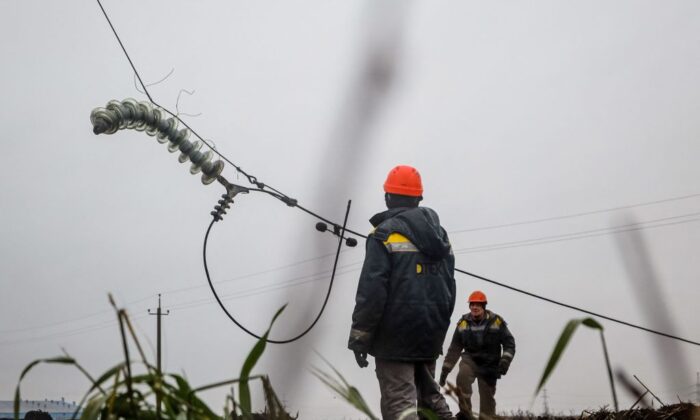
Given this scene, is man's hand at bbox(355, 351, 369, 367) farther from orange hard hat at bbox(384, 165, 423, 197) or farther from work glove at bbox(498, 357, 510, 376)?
work glove at bbox(498, 357, 510, 376)

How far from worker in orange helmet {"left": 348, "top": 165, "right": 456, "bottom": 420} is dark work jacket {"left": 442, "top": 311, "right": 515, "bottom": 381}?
4.70 metres

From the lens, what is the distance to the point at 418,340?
5.98 metres

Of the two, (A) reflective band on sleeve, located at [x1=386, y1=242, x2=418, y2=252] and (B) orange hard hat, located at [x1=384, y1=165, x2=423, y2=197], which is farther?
(B) orange hard hat, located at [x1=384, y1=165, x2=423, y2=197]

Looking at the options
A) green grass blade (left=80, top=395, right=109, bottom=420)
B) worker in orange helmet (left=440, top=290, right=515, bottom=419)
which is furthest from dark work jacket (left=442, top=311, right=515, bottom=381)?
green grass blade (left=80, top=395, right=109, bottom=420)

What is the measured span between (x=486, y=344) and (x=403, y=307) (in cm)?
504

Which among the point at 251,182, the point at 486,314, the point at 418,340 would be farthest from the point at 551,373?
the point at 486,314

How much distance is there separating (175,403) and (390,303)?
4.88m

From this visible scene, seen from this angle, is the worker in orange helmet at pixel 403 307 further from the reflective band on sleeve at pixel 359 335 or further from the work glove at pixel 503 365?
the work glove at pixel 503 365

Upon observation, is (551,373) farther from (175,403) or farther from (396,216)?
(396,216)

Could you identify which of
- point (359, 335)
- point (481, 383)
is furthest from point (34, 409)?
point (481, 383)

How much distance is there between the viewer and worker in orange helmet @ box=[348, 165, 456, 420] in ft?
19.4

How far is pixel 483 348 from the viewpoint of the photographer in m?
10.8

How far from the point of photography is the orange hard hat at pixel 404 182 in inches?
251

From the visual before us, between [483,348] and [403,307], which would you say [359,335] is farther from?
[483,348]
